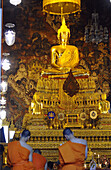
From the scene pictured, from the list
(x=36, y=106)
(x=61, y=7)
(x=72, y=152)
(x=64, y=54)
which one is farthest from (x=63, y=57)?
(x=72, y=152)

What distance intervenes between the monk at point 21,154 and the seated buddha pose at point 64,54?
4896mm

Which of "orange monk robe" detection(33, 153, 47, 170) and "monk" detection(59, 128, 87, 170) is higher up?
"monk" detection(59, 128, 87, 170)

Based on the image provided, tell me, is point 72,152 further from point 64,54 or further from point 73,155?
point 64,54

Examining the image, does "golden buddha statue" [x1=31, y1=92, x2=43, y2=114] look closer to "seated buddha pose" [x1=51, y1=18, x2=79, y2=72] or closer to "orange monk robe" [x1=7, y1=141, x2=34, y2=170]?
"seated buddha pose" [x1=51, y1=18, x2=79, y2=72]

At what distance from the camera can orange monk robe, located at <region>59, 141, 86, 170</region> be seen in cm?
577

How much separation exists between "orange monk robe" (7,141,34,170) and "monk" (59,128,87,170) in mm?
500

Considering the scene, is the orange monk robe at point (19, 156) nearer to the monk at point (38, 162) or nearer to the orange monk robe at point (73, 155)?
the monk at point (38, 162)

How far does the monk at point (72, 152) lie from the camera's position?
5770 mm

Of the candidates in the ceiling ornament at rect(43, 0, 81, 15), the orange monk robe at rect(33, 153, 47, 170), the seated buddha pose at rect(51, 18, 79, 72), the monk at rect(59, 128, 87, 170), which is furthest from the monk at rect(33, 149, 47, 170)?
the ceiling ornament at rect(43, 0, 81, 15)

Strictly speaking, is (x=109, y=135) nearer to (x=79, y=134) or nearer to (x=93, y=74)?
(x=79, y=134)

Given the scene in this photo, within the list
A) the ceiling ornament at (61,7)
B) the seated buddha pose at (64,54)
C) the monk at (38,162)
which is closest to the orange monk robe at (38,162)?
the monk at (38,162)

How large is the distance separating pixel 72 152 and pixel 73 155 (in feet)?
0.14

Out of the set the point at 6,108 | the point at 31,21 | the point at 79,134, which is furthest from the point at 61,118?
the point at 31,21

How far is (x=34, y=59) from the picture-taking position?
13.0 meters
